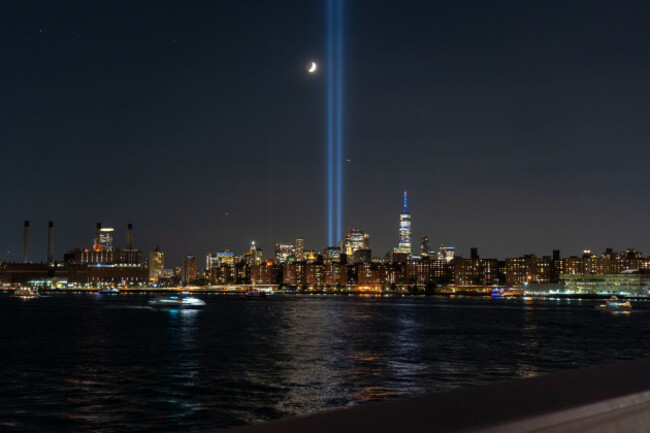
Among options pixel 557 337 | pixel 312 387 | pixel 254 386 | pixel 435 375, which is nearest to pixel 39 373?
pixel 254 386

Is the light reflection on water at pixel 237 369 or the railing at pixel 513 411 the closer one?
the railing at pixel 513 411

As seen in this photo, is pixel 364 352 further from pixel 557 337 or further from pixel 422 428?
pixel 422 428

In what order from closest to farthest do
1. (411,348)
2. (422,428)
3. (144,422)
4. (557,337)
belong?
1. (422,428)
2. (144,422)
3. (411,348)
4. (557,337)

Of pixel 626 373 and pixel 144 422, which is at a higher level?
pixel 626 373

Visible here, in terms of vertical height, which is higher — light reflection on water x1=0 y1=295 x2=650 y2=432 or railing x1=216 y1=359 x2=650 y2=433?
railing x1=216 y1=359 x2=650 y2=433

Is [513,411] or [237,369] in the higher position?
[513,411]

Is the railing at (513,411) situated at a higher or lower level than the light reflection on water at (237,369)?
higher

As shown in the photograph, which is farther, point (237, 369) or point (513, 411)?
point (237, 369)

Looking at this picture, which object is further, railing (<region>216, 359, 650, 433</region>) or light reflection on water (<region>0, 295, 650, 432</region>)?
light reflection on water (<region>0, 295, 650, 432</region>)
